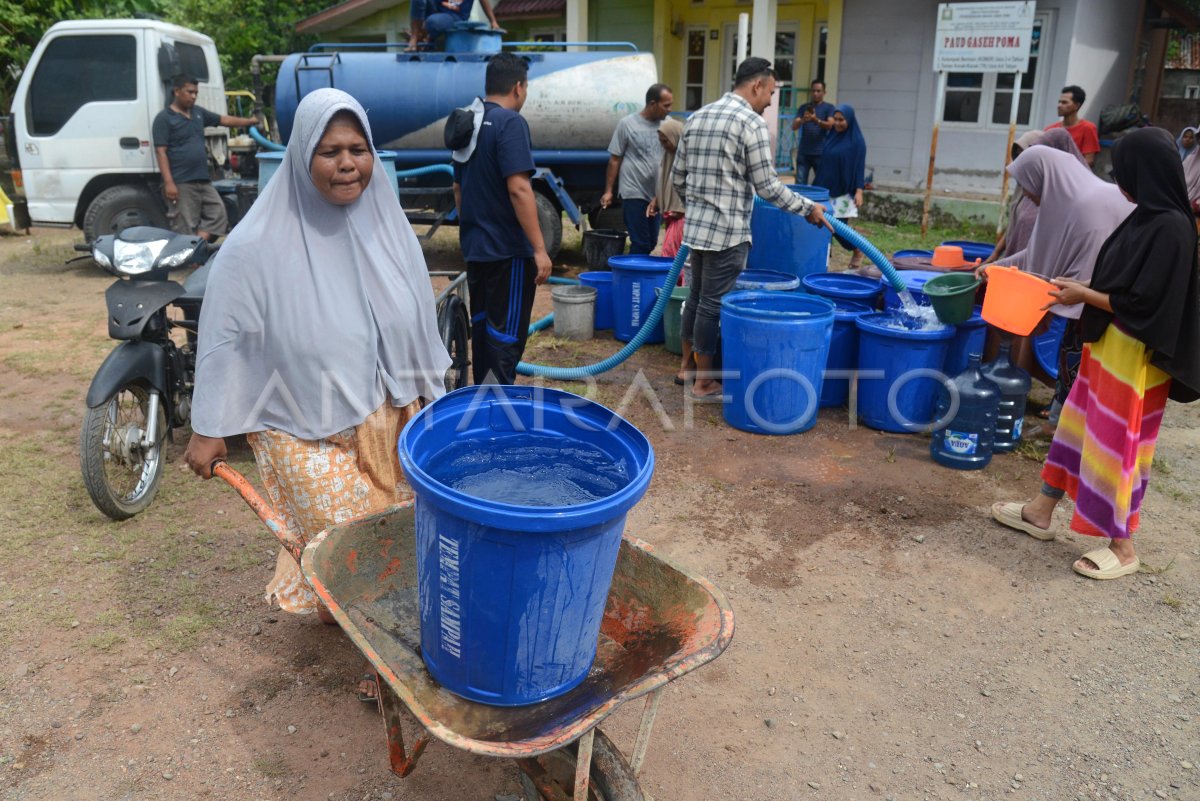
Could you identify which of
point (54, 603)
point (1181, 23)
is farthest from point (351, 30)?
point (54, 603)

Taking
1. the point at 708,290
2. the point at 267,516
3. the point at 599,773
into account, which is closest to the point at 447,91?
the point at 708,290

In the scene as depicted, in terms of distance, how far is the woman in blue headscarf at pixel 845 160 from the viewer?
8.75 metres

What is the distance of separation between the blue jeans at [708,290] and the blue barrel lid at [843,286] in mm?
619

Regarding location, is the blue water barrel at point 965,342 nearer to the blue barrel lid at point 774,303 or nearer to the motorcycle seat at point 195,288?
the blue barrel lid at point 774,303

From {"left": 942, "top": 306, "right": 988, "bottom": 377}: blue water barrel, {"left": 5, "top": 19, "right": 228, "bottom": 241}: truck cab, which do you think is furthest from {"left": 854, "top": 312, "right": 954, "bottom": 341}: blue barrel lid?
{"left": 5, "top": 19, "right": 228, "bottom": 241}: truck cab

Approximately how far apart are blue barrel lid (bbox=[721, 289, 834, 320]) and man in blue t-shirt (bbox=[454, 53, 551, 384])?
1198mm

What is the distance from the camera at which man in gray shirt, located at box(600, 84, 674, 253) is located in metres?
7.70

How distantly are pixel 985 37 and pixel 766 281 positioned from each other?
605cm

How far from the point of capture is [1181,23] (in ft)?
41.2

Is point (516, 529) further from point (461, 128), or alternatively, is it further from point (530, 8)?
point (530, 8)

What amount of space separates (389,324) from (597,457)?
88 centimetres

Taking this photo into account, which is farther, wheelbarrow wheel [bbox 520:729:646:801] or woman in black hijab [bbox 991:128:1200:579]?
woman in black hijab [bbox 991:128:1200:579]

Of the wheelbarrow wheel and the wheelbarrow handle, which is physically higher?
the wheelbarrow handle

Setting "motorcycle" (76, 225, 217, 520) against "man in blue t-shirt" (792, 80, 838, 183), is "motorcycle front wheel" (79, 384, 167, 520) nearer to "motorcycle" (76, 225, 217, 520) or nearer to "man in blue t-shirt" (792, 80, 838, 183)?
"motorcycle" (76, 225, 217, 520)
